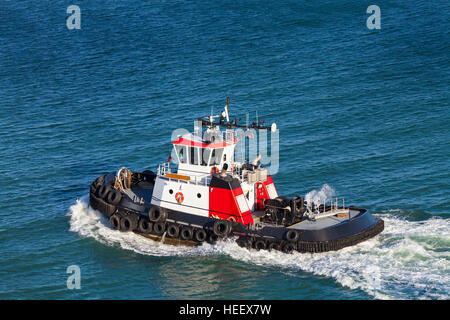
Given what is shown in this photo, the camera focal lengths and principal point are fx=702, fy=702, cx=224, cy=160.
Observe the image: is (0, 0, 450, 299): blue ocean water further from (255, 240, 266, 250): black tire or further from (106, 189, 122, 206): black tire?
(106, 189, 122, 206): black tire

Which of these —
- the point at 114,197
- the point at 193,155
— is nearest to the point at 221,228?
the point at 193,155

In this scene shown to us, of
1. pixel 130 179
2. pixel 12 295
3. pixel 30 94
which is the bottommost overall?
pixel 12 295

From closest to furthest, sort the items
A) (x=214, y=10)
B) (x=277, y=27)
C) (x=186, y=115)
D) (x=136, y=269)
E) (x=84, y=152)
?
(x=136, y=269)
(x=84, y=152)
(x=186, y=115)
(x=277, y=27)
(x=214, y=10)

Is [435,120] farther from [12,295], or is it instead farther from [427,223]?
[12,295]

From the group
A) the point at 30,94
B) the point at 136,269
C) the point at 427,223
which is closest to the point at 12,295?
the point at 136,269

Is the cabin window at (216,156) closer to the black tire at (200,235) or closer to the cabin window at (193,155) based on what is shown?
the cabin window at (193,155)

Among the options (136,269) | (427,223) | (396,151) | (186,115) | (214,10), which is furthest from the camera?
(214,10)
